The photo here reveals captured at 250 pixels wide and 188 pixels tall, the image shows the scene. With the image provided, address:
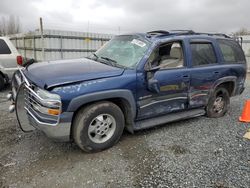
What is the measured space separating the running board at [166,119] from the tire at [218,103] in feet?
0.83

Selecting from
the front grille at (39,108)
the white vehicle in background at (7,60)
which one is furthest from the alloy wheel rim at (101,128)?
the white vehicle in background at (7,60)

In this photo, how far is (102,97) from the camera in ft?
9.82

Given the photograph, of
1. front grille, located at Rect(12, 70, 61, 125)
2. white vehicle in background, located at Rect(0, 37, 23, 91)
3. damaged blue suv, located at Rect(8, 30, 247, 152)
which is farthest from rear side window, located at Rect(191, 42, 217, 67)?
white vehicle in background, located at Rect(0, 37, 23, 91)

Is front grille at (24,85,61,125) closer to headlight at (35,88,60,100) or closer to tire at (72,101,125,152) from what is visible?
headlight at (35,88,60,100)

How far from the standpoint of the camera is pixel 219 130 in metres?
4.16

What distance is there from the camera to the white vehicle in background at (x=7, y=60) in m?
6.41

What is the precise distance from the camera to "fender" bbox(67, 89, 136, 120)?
9.11 ft

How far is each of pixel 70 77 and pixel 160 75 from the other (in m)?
1.54

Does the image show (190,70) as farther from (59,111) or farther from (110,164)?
(59,111)

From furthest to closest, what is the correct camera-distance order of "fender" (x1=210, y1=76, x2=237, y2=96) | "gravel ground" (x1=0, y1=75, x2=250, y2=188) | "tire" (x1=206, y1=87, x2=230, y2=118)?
"tire" (x1=206, y1=87, x2=230, y2=118)
"fender" (x1=210, y1=76, x2=237, y2=96)
"gravel ground" (x1=0, y1=75, x2=250, y2=188)

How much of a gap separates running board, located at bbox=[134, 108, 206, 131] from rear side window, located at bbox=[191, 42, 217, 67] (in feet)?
3.28

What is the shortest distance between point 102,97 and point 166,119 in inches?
59.2

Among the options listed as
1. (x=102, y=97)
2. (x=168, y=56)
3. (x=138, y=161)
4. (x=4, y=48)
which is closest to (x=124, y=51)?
(x=168, y=56)

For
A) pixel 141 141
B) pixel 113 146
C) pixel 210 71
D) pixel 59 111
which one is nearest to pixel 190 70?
pixel 210 71
